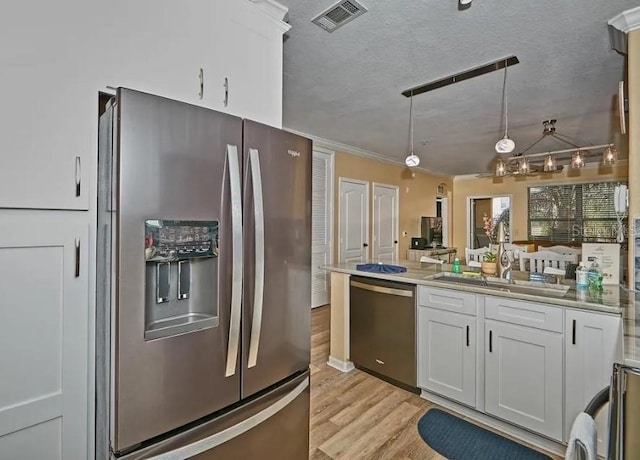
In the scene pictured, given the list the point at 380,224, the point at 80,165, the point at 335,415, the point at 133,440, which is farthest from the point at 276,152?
the point at 380,224

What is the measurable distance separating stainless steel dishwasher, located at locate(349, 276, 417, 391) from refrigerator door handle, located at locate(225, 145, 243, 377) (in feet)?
5.67

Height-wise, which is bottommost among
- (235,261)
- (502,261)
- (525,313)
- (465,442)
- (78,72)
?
(465,442)

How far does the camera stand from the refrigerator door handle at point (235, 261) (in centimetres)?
123

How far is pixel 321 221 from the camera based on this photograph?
5.16m

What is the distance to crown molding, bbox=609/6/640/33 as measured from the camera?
183 cm

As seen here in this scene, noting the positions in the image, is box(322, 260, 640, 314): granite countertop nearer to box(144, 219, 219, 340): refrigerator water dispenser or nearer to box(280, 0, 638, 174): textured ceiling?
box(280, 0, 638, 174): textured ceiling

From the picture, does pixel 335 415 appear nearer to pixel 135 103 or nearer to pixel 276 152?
pixel 276 152

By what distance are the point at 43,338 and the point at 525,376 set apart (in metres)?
2.50

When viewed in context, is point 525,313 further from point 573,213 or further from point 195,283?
point 573,213

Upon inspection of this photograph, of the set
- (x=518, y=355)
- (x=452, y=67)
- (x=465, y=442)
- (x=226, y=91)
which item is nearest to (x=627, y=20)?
(x=452, y=67)

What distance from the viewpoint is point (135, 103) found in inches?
40.6

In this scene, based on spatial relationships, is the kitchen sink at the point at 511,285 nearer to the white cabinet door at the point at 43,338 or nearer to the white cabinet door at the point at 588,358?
the white cabinet door at the point at 588,358

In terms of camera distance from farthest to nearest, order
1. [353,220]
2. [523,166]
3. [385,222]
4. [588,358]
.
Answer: [385,222] → [353,220] → [523,166] → [588,358]

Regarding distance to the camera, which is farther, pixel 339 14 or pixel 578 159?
pixel 578 159
